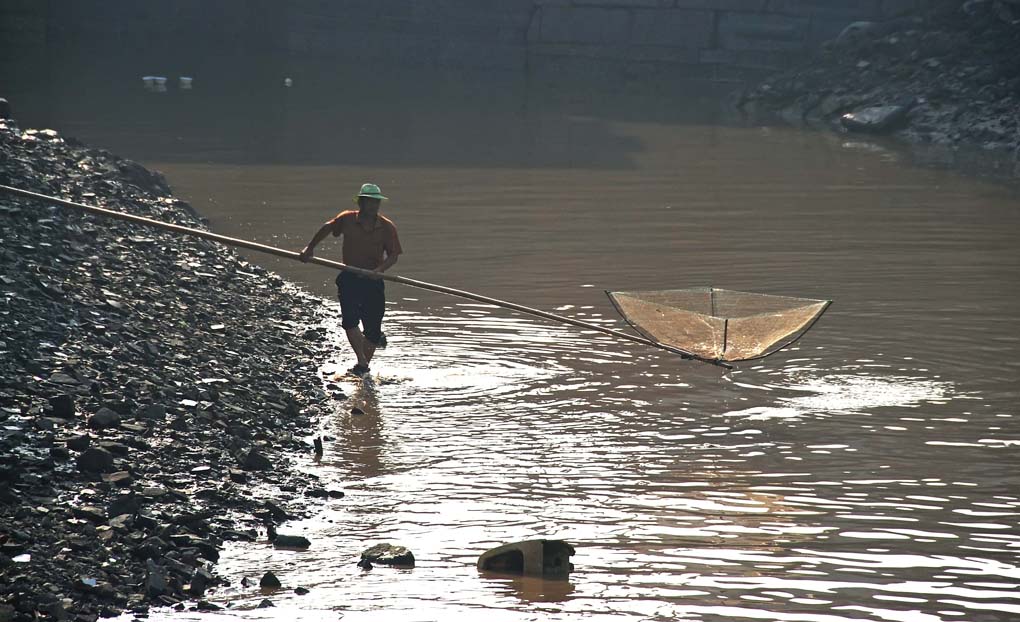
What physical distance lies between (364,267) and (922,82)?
1678 centimetres

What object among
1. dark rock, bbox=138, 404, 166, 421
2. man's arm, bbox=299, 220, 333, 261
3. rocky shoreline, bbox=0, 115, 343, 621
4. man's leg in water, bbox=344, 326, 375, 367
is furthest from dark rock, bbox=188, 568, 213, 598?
man's leg in water, bbox=344, 326, 375, 367

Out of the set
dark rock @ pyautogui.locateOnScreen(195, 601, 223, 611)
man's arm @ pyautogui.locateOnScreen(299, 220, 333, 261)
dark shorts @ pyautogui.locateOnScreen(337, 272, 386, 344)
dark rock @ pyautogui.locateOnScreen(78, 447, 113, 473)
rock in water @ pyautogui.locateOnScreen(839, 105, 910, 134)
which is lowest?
dark rock @ pyautogui.locateOnScreen(195, 601, 223, 611)

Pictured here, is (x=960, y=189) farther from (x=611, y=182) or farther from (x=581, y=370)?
(x=581, y=370)

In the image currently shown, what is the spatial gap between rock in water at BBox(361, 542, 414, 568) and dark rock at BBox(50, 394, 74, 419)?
1.81 meters

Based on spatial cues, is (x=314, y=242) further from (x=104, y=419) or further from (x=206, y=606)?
(x=206, y=606)

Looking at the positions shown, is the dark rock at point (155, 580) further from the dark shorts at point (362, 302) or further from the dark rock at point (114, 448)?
the dark shorts at point (362, 302)

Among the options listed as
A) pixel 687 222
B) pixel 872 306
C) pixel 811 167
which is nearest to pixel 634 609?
pixel 872 306

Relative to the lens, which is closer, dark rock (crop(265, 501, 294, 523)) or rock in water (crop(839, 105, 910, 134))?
dark rock (crop(265, 501, 294, 523))

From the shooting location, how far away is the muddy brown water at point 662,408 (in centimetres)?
595

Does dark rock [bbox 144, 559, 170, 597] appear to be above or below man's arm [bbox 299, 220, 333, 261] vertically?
below

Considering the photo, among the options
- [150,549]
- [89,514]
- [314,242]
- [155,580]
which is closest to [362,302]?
[314,242]

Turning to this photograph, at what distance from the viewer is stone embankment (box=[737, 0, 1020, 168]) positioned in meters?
22.0

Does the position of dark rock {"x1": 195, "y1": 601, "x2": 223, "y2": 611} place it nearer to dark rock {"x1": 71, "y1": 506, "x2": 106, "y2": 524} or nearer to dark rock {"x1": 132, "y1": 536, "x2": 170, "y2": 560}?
dark rock {"x1": 132, "y1": 536, "x2": 170, "y2": 560}

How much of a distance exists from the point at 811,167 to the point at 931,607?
1440 cm
